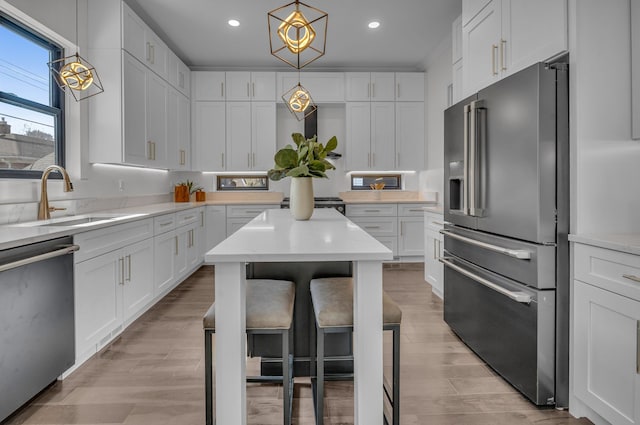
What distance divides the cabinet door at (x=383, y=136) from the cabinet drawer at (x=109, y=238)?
345 centimetres

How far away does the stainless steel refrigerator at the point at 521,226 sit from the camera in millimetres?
1883

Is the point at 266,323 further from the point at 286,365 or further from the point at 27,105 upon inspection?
the point at 27,105

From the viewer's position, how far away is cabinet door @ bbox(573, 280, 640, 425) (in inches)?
60.4

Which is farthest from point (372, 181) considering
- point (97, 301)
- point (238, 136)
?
point (97, 301)

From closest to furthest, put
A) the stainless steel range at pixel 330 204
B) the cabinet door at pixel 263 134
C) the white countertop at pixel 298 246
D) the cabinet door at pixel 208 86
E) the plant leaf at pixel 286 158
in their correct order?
the white countertop at pixel 298 246, the plant leaf at pixel 286 158, the stainless steel range at pixel 330 204, the cabinet door at pixel 208 86, the cabinet door at pixel 263 134

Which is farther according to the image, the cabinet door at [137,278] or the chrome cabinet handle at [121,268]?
the cabinet door at [137,278]

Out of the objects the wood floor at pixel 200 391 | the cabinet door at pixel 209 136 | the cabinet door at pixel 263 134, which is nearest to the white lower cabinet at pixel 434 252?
the wood floor at pixel 200 391

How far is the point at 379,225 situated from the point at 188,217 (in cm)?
257

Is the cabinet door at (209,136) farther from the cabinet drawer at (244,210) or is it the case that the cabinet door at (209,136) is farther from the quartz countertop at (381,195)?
the quartz countertop at (381,195)

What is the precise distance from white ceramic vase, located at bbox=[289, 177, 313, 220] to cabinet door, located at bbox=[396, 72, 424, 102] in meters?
3.92

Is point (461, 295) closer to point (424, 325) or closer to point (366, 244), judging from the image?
point (424, 325)

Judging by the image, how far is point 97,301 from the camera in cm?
253

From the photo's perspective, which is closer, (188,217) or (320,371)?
(320,371)

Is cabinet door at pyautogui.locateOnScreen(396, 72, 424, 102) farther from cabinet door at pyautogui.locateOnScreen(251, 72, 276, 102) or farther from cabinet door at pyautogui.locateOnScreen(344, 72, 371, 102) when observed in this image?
cabinet door at pyautogui.locateOnScreen(251, 72, 276, 102)
